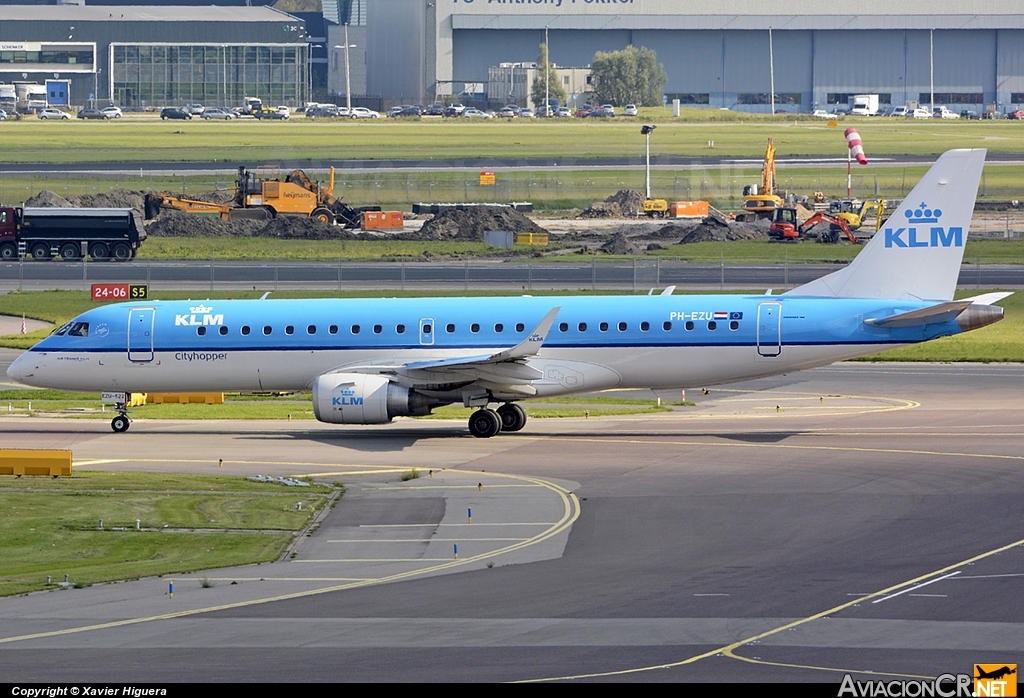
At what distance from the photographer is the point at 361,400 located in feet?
123

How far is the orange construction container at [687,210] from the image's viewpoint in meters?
111

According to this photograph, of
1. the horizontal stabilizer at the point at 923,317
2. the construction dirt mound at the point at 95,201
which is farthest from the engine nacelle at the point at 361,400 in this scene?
the construction dirt mound at the point at 95,201

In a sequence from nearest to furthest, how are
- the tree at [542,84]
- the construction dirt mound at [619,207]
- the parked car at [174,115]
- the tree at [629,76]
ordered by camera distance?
the construction dirt mound at [619,207], the tree at [629,76], the parked car at [174,115], the tree at [542,84]

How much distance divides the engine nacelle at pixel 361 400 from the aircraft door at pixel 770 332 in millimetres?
9722

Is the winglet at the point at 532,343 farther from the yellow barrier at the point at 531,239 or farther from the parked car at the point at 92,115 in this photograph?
the parked car at the point at 92,115

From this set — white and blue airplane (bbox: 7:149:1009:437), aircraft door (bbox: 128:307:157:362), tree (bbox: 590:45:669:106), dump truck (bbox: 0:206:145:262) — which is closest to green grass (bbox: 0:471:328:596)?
white and blue airplane (bbox: 7:149:1009:437)

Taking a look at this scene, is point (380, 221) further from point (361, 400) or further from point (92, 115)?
point (92, 115)

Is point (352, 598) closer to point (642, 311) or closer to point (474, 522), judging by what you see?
point (474, 522)

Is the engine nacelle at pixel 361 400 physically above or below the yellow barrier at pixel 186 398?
above

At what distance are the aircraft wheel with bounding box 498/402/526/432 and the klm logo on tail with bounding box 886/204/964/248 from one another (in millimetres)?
11688

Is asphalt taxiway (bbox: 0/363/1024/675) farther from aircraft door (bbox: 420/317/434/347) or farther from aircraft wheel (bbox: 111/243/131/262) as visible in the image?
aircraft wheel (bbox: 111/243/131/262)

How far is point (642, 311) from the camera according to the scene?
38.8 meters

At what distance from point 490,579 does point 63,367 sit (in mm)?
21776

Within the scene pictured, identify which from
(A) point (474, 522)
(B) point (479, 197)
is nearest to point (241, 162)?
(B) point (479, 197)
